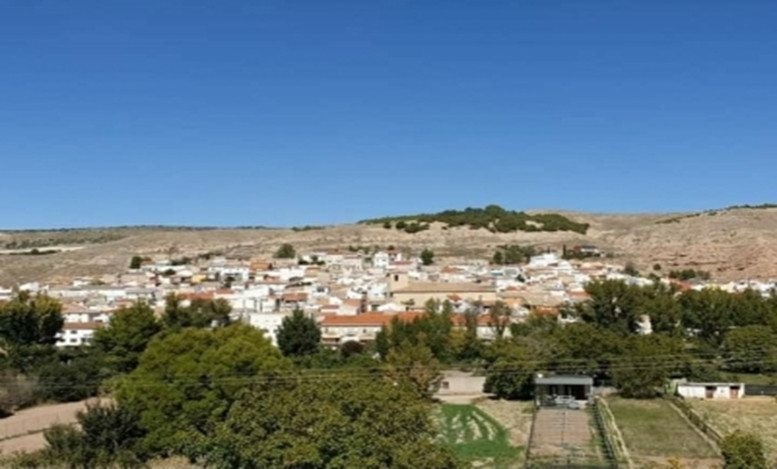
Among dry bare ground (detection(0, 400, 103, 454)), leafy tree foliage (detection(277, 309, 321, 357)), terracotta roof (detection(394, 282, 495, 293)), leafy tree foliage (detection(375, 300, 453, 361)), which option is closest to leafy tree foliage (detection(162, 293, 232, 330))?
leafy tree foliage (detection(277, 309, 321, 357))

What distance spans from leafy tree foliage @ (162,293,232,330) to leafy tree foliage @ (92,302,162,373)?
2.42 metres

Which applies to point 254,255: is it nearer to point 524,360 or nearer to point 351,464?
point 524,360

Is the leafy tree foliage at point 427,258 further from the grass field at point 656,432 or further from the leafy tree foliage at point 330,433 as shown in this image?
the leafy tree foliage at point 330,433

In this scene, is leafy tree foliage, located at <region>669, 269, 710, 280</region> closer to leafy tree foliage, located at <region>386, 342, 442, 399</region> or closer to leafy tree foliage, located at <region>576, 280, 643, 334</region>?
leafy tree foliage, located at <region>576, 280, 643, 334</region>

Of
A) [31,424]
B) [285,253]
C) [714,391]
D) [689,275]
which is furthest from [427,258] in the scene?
[31,424]

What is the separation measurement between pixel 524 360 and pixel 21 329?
2363cm

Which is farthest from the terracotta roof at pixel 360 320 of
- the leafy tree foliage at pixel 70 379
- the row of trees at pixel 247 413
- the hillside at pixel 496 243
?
the hillside at pixel 496 243

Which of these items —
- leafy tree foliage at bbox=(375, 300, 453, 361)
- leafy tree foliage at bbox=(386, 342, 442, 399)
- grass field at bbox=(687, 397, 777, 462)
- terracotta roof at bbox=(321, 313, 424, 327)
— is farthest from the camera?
terracotta roof at bbox=(321, 313, 424, 327)

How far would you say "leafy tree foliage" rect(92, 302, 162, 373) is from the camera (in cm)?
3550

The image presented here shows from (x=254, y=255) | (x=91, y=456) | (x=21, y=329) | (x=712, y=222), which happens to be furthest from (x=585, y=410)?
(x=712, y=222)

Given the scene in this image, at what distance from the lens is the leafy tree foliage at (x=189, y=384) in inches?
909

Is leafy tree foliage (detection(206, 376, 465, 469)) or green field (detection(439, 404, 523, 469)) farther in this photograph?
green field (detection(439, 404, 523, 469))

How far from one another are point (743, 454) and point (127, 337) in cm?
2476

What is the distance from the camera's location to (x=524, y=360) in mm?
33875
